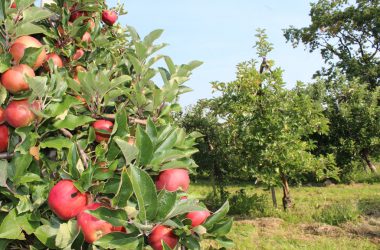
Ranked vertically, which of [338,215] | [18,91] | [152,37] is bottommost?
[338,215]

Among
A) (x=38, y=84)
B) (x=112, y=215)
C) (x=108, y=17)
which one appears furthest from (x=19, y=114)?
(x=108, y=17)

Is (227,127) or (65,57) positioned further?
(227,127)

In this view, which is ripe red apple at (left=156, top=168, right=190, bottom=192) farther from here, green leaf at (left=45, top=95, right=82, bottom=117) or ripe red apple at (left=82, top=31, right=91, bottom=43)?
ripe red apple at (left=82, top=31, right=91, bottom=43)

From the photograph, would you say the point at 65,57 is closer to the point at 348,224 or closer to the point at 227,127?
the point at 348,224

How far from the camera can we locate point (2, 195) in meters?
1.32

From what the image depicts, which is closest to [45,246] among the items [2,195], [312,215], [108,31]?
[2,195]

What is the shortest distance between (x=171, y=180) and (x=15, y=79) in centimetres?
59

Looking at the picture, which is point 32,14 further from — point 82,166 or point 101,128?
point 82,166

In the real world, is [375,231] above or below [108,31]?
below

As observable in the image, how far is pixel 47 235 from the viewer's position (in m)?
1.21

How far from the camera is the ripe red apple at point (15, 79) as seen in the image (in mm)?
1298

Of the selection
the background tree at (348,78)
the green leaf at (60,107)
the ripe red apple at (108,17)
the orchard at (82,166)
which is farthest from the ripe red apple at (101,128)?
the background tree at (348,78)

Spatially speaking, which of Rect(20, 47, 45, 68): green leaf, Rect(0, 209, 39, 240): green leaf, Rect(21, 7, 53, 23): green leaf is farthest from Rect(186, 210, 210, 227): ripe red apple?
Rect(21, 7, 53, 23): green leaf

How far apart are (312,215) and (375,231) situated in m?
1.67
